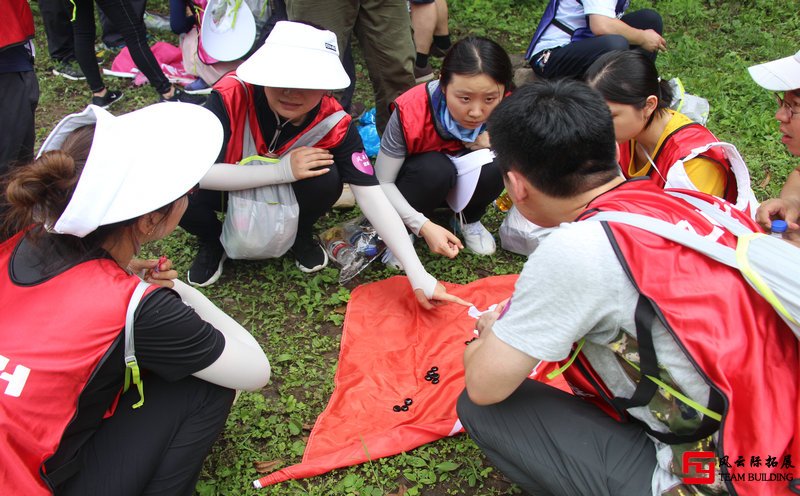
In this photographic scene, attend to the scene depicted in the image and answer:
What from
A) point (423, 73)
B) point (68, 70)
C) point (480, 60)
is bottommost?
point (68, 70)

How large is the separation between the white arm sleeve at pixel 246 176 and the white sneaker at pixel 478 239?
1041 mm

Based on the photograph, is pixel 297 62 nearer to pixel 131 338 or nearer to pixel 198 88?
pixel 131 338

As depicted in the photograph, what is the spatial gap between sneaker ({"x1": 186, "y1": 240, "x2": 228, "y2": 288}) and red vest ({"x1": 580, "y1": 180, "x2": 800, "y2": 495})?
7.44 feet

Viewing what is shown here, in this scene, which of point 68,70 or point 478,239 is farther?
point 68,70

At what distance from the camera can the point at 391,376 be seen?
2.77 metres

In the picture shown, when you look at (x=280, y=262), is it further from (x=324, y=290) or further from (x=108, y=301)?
(x=108, y=301)

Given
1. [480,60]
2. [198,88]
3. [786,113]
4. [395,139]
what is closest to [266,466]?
[395,139]

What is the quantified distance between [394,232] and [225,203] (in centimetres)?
86

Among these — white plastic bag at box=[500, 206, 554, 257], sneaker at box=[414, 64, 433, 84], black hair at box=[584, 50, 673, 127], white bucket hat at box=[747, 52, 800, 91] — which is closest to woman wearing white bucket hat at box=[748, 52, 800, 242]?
white bucket hat at box=[747, 52, 800, 91]

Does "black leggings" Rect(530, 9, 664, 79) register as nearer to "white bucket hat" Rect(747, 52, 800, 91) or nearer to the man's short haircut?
"white bucket hat" Rect(747, 52, 800, 91)

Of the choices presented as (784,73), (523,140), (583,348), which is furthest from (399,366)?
(784,73)

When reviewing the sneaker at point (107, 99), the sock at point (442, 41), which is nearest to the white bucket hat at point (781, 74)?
the sock at point (442, 41)

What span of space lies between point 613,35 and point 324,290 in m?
2.46

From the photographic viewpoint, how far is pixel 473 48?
2889 mm
